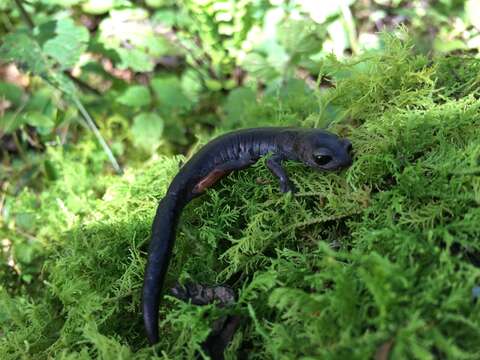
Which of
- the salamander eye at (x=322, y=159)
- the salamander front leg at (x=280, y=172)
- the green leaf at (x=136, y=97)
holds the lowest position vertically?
the green leaf at (x=136, y=97)

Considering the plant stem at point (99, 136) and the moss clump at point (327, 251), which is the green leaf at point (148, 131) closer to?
the plant stem at point (99, 136)

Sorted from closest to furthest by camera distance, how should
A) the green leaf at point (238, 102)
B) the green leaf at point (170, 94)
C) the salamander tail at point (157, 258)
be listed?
the salamander tail at point (157, 258) < the green leaf at point (238, 102) < the green leaf at point (170, 94)

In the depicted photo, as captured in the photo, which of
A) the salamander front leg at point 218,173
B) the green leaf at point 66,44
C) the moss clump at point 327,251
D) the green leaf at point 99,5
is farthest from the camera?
the green leaf at point 99,5

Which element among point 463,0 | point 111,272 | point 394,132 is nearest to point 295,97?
point 394,132

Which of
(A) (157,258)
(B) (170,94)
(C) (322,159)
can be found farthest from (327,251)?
(B) (170,94)

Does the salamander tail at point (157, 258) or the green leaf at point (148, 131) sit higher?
the salamander tail at point (157, 258)

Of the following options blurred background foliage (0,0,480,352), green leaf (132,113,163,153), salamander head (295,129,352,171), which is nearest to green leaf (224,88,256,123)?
blurred background foliage (0,0,480,352)

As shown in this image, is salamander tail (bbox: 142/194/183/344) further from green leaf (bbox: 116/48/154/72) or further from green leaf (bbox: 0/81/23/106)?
green leaf (bbox: 0/81/23/106)

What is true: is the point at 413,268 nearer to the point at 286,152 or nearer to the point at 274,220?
the point at 274,220

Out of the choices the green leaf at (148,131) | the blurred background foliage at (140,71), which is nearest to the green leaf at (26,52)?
the blurred background foliage at (140,71)
